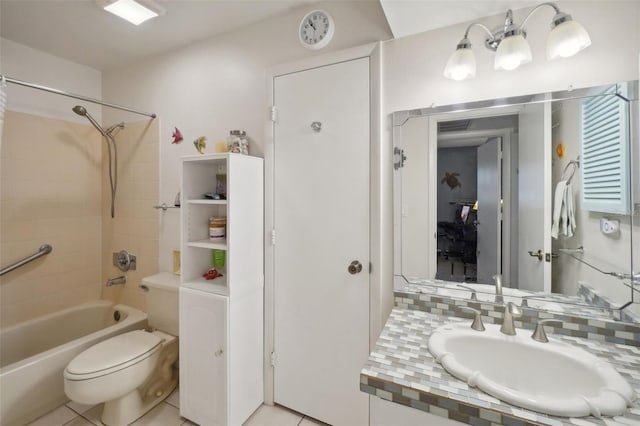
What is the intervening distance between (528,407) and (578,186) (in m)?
0.90

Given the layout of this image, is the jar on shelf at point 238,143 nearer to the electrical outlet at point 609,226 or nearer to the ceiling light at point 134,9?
the ceiling light at point 134,9

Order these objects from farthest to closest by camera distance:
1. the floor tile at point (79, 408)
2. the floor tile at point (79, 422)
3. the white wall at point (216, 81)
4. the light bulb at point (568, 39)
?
the floor tile at point (79, 408) < the floor tile at point (79, 422) < the white wall at point (216, 81) < the light bulb at point (568, 39)

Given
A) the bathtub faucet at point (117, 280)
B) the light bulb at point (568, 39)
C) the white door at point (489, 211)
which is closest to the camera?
the light bulb at point (568, 39)

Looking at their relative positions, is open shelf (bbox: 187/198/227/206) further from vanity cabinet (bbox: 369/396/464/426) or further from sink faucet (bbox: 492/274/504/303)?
sink faucet (bbox: 492/274/504/303)

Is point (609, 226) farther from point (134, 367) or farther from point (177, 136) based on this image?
point (177, 136)

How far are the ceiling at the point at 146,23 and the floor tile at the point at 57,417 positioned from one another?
8.39ft

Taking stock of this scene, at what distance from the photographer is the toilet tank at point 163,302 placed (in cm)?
195

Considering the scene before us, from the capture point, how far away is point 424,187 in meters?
1.39

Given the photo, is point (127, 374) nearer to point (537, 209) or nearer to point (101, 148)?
point (101, 148)

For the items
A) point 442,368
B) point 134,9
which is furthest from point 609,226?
point 134,9

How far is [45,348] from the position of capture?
2.13 meters

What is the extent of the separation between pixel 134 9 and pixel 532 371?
8.74 feet

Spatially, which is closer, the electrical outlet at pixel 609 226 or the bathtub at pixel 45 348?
the electrical outlet at pixel 609 226

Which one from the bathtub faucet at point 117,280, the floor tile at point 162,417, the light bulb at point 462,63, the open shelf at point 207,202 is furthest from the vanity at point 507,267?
the bathtub faucet at point 117,280
